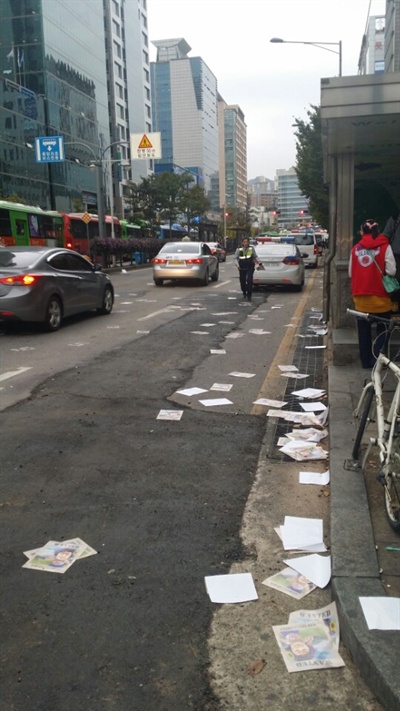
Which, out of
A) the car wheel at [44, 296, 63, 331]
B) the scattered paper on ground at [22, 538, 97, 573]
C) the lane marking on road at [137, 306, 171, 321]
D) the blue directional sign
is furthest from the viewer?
the blue directional sign

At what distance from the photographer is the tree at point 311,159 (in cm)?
3045

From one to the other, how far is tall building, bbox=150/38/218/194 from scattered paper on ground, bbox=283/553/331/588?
16446 centimetres

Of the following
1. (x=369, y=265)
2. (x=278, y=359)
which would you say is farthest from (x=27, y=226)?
(x=369, y=265)

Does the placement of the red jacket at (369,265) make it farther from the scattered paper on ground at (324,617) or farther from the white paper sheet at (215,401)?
the scattered paper on ground at (324,617)

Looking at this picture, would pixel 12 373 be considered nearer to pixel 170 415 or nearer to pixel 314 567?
pixel 170 415

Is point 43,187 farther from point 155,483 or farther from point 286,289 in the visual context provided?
point 155,483

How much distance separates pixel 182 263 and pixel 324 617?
1768 centimetres

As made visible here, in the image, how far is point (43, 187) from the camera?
184 ft

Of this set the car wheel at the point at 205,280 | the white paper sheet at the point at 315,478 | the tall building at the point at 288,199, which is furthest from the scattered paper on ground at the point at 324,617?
the tall building at the point at 288,199


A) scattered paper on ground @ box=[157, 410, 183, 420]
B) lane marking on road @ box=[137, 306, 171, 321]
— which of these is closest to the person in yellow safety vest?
lane marking on road @ box=[137, 306, 171, 321]

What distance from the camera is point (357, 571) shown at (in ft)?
9.98

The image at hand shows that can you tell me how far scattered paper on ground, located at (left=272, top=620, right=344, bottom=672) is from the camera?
8.38 feet

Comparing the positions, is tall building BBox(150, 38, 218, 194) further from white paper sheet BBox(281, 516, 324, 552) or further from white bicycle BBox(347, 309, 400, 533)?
white paper sheet BBox(281, 516, 324, 552)

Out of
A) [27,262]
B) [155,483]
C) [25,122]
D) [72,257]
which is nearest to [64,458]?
[155,483]
